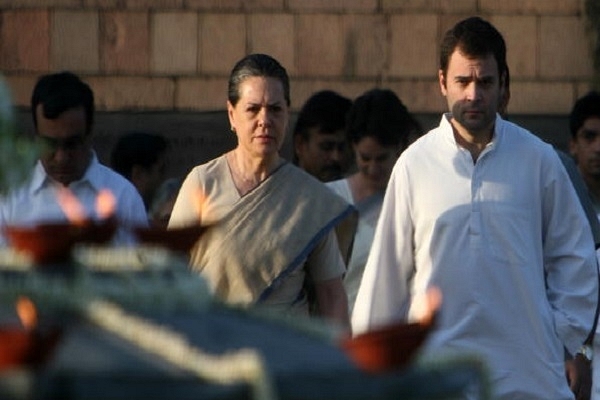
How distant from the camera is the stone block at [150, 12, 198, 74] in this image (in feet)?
43.8

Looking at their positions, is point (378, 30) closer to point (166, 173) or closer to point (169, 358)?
point (166, 173)

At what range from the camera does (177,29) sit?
13.4 metres

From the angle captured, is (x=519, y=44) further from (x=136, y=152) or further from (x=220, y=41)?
(x=136, y=152)

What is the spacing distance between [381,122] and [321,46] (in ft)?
15.0

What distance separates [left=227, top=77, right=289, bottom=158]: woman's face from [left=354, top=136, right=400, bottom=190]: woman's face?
1.49 m

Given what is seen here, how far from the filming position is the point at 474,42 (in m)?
7.05

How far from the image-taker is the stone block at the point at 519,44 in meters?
13.5

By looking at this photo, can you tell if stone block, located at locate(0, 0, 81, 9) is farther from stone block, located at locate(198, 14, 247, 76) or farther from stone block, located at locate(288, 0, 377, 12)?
stone block, located at locate(288, 0, 377, 12)

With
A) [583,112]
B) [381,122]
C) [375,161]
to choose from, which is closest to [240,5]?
[583,112]

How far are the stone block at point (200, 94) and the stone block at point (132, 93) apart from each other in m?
0.06

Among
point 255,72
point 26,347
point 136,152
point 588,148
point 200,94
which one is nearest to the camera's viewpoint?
point 26,347

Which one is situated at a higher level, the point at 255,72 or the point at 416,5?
the point at 416,5

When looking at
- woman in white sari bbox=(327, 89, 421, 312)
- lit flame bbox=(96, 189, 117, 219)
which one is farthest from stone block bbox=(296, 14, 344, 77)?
lit flame bbox=(96, 189, 117, 219)

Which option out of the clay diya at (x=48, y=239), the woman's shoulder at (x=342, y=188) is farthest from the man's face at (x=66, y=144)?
the clay diya at (x=48, y=239)
